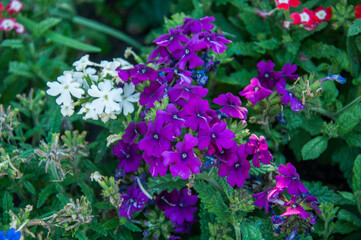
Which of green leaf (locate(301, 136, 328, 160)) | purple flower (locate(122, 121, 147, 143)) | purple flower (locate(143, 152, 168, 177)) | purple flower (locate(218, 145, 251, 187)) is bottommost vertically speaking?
green leaf (locate(301, 136, 328, 160))

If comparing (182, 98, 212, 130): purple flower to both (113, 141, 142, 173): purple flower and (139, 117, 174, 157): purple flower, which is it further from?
(113, 141, 142, 173): purple flower

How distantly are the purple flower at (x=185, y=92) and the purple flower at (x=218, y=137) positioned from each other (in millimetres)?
183

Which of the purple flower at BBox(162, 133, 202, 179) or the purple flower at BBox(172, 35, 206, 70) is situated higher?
the purple flower at BBox(172, 35, 206, 70)

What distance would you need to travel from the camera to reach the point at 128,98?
2.14m

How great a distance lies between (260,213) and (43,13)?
2330 mm

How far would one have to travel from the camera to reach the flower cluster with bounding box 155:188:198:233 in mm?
2227

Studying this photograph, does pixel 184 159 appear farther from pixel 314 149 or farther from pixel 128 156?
pixel 314 149

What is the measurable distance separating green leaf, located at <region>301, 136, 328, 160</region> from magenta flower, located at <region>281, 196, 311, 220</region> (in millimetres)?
430

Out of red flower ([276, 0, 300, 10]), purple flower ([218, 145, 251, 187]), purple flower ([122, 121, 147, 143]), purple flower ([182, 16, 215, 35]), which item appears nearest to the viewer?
purple flower ([218, 145, 251, 187])

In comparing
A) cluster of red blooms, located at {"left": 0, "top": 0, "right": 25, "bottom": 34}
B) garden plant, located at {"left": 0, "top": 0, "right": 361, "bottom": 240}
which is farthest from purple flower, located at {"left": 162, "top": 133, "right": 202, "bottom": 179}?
cluster of red blooms, located at {"left": 0, "top": 0, "right": 25, "bottom": 34}

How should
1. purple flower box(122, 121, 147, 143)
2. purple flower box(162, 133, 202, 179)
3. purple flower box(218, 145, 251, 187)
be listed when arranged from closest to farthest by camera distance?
purple flower box(162, 133, 202, 179)
purple flower box(218, 145, 251, 187)
purple flower box(122, 121, 147, 143)

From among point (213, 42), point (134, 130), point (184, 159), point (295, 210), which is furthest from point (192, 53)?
point (295, 210)

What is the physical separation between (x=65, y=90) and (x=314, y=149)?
1372 mm

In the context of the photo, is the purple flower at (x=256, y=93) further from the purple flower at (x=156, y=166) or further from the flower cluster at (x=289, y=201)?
the purple flower at (x=156, y=166)
